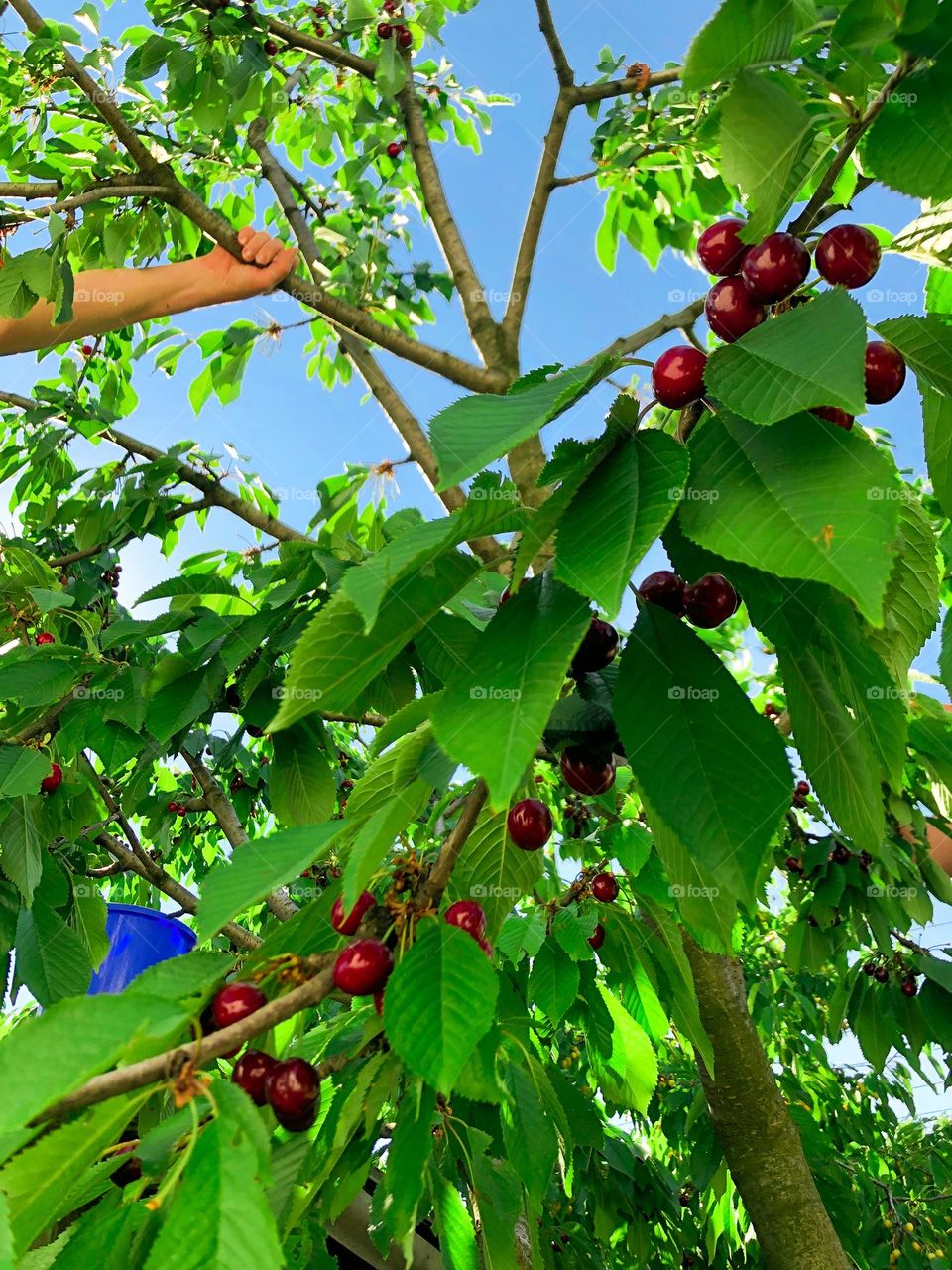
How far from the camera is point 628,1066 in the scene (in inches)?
66.4

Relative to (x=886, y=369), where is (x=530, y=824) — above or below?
below

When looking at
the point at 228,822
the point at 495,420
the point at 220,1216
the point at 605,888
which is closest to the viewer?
the point at 220,1216

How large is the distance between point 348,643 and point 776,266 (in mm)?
391

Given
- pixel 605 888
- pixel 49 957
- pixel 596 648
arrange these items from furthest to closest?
pixel 605 888
pixel 49 957
pixel 596 648

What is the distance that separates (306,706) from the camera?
1.93 ft

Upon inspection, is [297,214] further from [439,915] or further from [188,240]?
[439,915]

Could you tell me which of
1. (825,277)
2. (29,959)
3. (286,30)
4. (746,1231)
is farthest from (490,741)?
(286,30)

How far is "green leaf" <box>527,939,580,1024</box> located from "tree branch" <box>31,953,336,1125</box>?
1176mm

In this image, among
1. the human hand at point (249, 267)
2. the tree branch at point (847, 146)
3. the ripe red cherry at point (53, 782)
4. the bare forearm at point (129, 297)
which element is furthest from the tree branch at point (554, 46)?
the tree branch at point (847, 146)

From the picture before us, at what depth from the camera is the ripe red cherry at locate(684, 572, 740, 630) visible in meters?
0.76

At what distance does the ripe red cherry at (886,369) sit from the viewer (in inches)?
25.5

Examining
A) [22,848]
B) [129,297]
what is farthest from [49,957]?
[129,297]

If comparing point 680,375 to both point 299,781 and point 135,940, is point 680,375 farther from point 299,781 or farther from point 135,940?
point 135,940

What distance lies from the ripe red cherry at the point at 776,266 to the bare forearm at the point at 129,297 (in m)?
2.98
